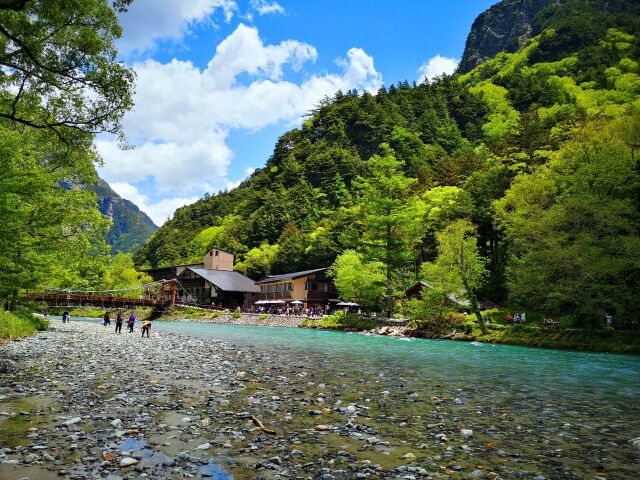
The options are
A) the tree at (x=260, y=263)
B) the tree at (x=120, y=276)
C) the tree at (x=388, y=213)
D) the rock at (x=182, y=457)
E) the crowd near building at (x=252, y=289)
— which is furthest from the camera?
the tree at (x=260, y=263)

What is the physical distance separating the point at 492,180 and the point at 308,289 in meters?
35.4

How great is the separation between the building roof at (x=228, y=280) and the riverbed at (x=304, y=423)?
6402 cm

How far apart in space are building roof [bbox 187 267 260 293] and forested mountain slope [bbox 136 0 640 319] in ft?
19.9

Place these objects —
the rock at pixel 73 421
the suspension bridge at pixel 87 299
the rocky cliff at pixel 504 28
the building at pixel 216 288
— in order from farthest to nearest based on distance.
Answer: the rocky cliff at pixel 504 28 → the building at pixel 216 288 → the suspension bridge at pixel 87 299 → the rock at pixel 73 421

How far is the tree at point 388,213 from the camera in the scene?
42.4 metres

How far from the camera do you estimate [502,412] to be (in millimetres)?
8969

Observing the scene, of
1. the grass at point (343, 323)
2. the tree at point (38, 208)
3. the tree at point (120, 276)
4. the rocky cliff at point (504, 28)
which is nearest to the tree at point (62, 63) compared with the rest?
the tree at point (38, 208)

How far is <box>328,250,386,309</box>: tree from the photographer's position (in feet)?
145

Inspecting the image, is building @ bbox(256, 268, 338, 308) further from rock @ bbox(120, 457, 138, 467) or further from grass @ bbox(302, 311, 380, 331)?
rock @ bbox(120, 457, 138, 467)

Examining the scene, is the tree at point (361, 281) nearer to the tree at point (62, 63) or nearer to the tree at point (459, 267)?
the tree at point (459, 267)

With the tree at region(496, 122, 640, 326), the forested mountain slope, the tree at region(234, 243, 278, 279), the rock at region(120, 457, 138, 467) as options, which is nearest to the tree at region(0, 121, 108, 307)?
the rock at region(120, 457, 138, 467)

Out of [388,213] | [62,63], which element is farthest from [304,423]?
[388,213]

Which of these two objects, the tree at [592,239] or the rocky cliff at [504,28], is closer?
the tree at [592,239]

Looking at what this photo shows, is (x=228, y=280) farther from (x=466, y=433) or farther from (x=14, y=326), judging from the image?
(x=466, y=433)
